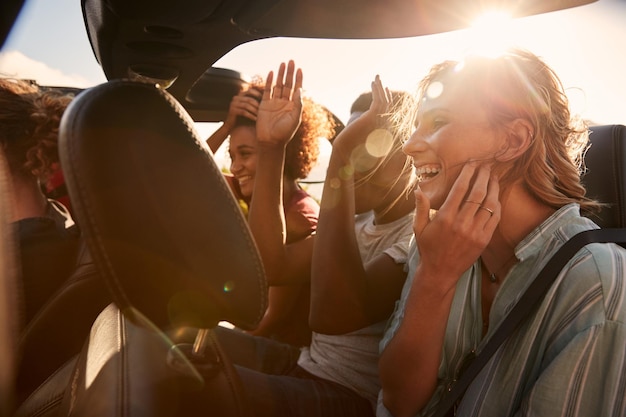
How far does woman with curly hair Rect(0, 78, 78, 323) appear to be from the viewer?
1.95 metres

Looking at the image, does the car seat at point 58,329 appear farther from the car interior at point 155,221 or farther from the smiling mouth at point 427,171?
the smiling mouth at point 427,171

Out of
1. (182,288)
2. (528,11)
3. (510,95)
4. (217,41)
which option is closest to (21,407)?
(182,288)

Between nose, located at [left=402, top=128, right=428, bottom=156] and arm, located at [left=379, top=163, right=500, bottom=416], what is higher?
nose, located at [left=402, top=128, right=428, bottom=156]

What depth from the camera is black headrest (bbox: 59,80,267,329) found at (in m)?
0.74

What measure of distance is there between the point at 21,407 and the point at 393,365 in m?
1.10

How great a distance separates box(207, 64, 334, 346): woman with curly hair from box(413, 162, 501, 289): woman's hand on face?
93 cm

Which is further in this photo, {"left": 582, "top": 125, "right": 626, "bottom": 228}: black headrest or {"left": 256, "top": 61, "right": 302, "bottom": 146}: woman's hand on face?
{"left": 256, "top": 61, "right": 302, "bottom": 146}: woman's hand on face

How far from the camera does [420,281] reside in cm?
139

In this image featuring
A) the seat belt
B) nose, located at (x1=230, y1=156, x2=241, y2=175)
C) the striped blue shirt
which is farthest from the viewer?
nose, located at (x1=230, y1=156, x2=241, y2=175)

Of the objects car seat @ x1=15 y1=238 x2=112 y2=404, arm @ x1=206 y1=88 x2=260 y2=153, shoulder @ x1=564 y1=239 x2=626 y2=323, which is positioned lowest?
car seat @ x1=15 y1=238 x2=112 y2=404

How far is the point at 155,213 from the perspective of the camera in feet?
2.49

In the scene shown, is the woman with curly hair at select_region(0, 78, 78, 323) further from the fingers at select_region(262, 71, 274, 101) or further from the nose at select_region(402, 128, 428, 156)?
the nose at select_region(402, 128, 428, 156)

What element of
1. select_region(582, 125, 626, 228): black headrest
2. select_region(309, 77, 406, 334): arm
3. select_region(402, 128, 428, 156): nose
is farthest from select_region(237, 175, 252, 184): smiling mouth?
select_region(582, 125, 626, 228): black headrest

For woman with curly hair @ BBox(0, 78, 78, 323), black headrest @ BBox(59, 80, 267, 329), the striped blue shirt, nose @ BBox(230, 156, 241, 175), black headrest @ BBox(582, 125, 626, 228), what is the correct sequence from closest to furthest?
1. black headrest @ BBox(59, 80, 267, 329)
2. the striped blue shirt
3. black headrest @ BBox(582, 125, 626, 228)
4. woman with curly hair @ BBox(0, 78, 78, 323)
5. nose @ BBox(230, 156, 241, 175)
